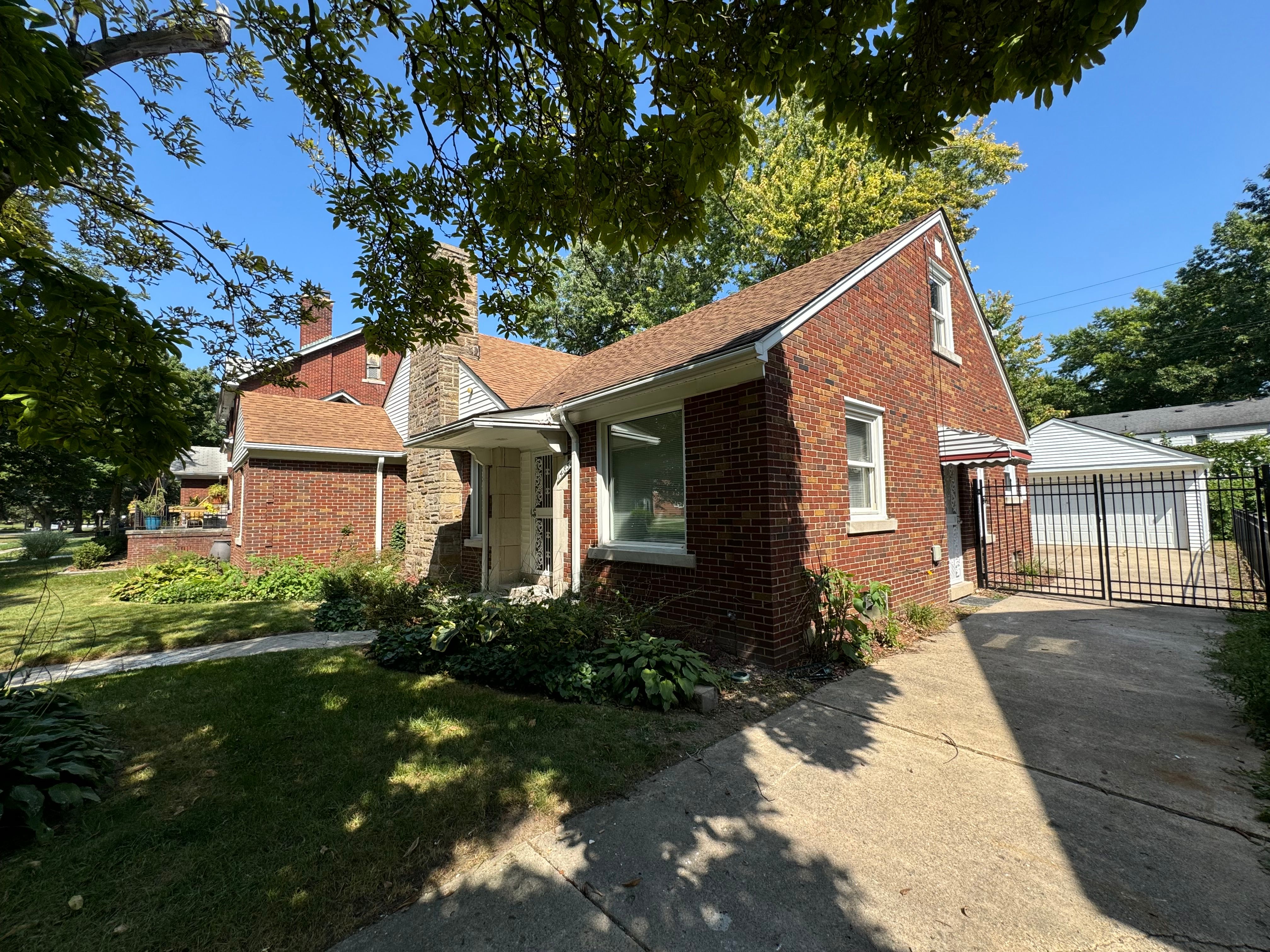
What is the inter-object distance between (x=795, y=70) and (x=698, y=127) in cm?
61

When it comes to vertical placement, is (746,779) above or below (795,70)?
below

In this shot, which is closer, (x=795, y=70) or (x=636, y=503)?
(x=795, y=70)

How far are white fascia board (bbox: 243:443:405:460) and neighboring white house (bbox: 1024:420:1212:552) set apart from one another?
755 inches

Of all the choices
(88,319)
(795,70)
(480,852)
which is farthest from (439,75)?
(480,852)

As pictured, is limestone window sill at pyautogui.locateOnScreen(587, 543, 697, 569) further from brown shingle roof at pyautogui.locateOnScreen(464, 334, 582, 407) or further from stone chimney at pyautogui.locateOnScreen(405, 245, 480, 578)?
stone chimney at pyautogui.locateOnScreen(405, 245, 480, 578)

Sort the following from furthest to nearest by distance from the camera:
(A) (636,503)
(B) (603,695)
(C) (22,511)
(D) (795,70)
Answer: (C) (22,511) → (A) (636,503) → (B) (603,695) → (D) (795,70)

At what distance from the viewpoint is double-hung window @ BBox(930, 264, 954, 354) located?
950 centimetres

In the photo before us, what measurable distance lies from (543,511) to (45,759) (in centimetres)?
658

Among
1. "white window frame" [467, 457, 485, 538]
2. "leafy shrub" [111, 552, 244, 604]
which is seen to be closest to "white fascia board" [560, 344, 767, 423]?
"white window frame" [467, 457, 485, 538]

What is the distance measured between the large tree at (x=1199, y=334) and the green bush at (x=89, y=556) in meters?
51.5

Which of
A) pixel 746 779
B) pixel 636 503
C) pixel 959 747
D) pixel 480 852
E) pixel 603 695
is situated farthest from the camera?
pixel 636 503

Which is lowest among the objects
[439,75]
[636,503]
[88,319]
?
[636,503]

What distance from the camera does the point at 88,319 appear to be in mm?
2980

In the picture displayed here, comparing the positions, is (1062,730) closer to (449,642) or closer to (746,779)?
(746,779)
